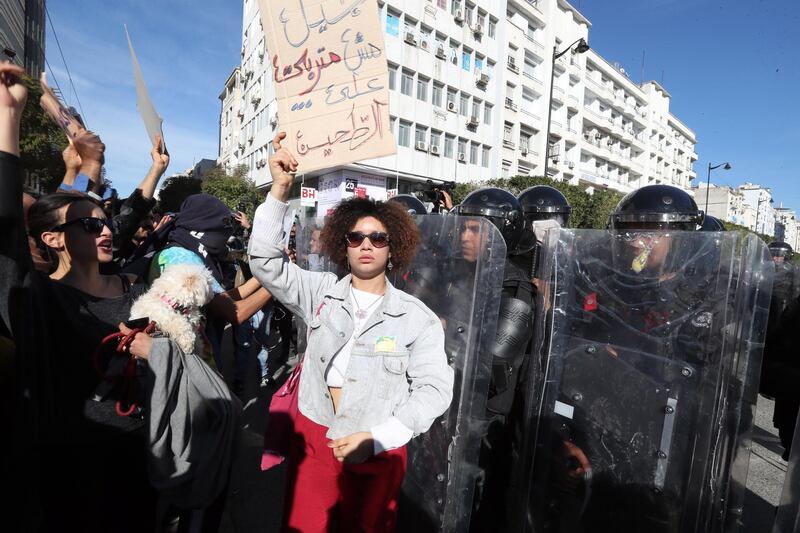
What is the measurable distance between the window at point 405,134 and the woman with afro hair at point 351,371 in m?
22.7

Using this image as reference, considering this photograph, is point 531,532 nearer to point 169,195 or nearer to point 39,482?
point 39,482

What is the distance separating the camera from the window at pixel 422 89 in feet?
79.6

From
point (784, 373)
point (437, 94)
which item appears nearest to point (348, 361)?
point (784, 373)

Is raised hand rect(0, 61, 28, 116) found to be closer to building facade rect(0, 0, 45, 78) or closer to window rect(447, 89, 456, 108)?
building facade rect(0, 0, 45, 78)

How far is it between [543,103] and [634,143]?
62.8 ft

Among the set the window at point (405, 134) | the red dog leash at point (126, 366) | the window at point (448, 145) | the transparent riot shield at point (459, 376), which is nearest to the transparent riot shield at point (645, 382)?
the transparent riot shield at point (459, 376)

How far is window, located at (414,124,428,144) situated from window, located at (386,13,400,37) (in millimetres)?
4868

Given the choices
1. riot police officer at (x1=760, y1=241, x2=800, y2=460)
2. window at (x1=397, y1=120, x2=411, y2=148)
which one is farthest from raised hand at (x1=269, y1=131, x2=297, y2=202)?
window at (x1=397, y1=120, x2=411, y2=148)

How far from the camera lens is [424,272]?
2375 millimetres

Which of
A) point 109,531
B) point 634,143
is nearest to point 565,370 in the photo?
point 109,531

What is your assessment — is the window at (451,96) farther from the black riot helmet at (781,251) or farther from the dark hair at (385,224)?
the dark hair at (385,224)

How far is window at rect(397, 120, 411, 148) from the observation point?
932 inches

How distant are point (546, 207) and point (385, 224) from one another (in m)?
2.49

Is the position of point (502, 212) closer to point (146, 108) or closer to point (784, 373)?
point (784, 373)
